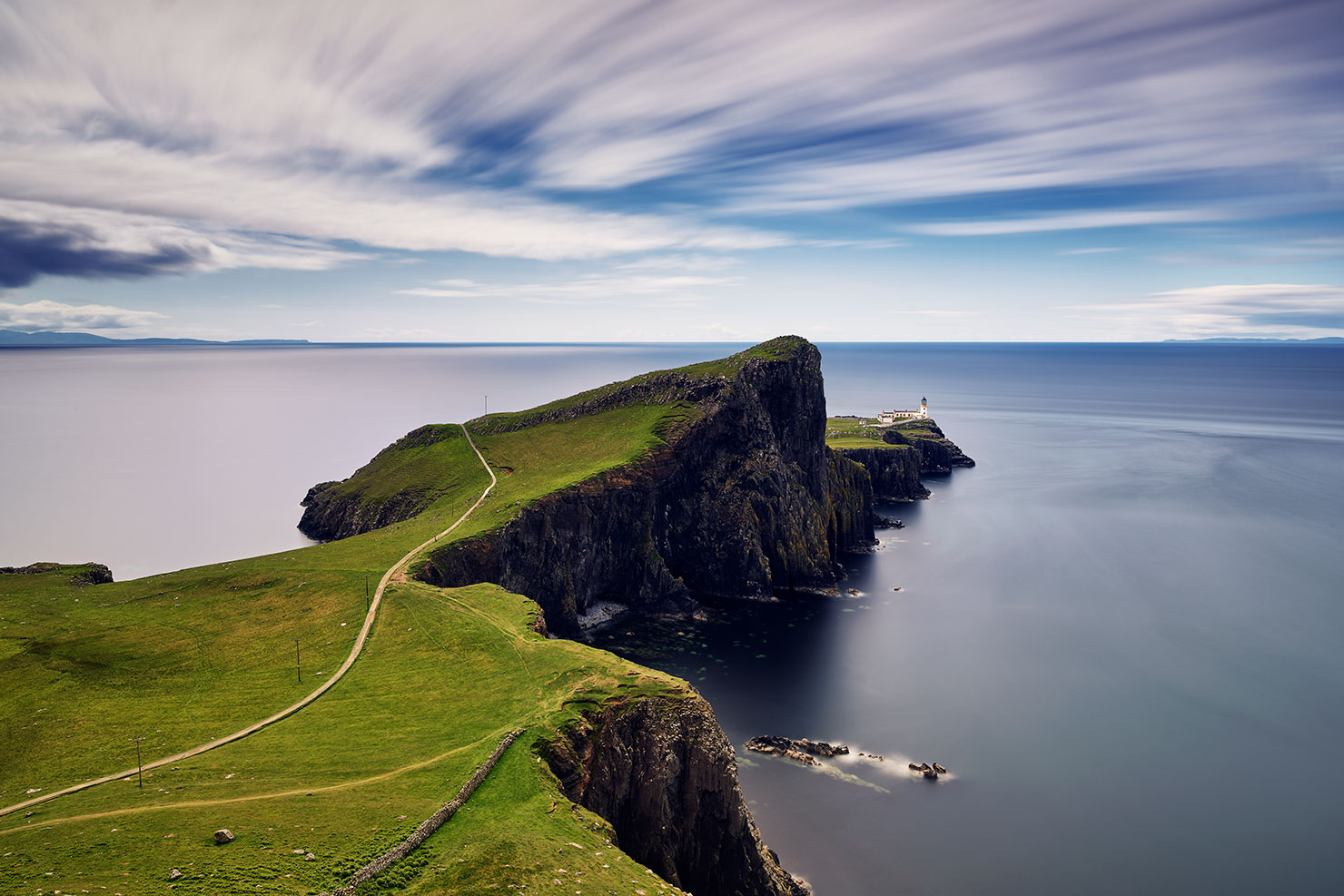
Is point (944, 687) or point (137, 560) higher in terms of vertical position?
point (137, 560)

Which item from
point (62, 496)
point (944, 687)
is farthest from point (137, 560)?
point (944, 687)

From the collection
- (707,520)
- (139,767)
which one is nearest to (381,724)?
(139,767)

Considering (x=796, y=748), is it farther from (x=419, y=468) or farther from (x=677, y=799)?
(x=419, y=468)

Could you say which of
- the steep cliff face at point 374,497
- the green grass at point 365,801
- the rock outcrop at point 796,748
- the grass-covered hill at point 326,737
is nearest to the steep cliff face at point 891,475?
the steep cliff face at point 374,497

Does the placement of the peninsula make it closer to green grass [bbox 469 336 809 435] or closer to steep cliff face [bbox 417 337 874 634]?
steep cliff face [bbox 417 337 874 634]

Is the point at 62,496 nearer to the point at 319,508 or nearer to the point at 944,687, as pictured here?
the point at 319,508

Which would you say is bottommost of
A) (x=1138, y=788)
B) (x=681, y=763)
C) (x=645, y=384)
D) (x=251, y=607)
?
(x=1138, y=788)
